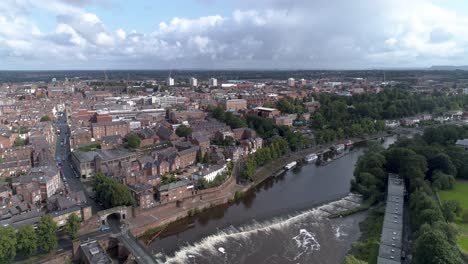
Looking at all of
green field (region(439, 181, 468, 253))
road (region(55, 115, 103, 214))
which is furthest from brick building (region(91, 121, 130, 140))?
green field (region(439, 181, 468, 253))

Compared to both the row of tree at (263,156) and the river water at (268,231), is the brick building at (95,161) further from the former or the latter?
the row of tree at (263,156)

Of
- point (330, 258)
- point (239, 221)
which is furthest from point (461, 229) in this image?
point (239, 221)

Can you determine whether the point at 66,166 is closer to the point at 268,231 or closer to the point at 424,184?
the point at 268,231

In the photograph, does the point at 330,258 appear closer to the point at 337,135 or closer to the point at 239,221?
the point at 239,221

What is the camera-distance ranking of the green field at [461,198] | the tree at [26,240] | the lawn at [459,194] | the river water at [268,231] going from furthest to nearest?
the lawn at [459,194], the river water at [268,231], the green field at [461,198], the tree at [26,240]

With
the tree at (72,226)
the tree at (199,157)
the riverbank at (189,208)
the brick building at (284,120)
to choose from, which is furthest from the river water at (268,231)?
the brick building at (284,120)

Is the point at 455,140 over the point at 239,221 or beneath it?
over

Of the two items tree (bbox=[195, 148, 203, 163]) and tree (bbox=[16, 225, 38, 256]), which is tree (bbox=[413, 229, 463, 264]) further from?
tree (bbox=[195, 148, 203, 163])
